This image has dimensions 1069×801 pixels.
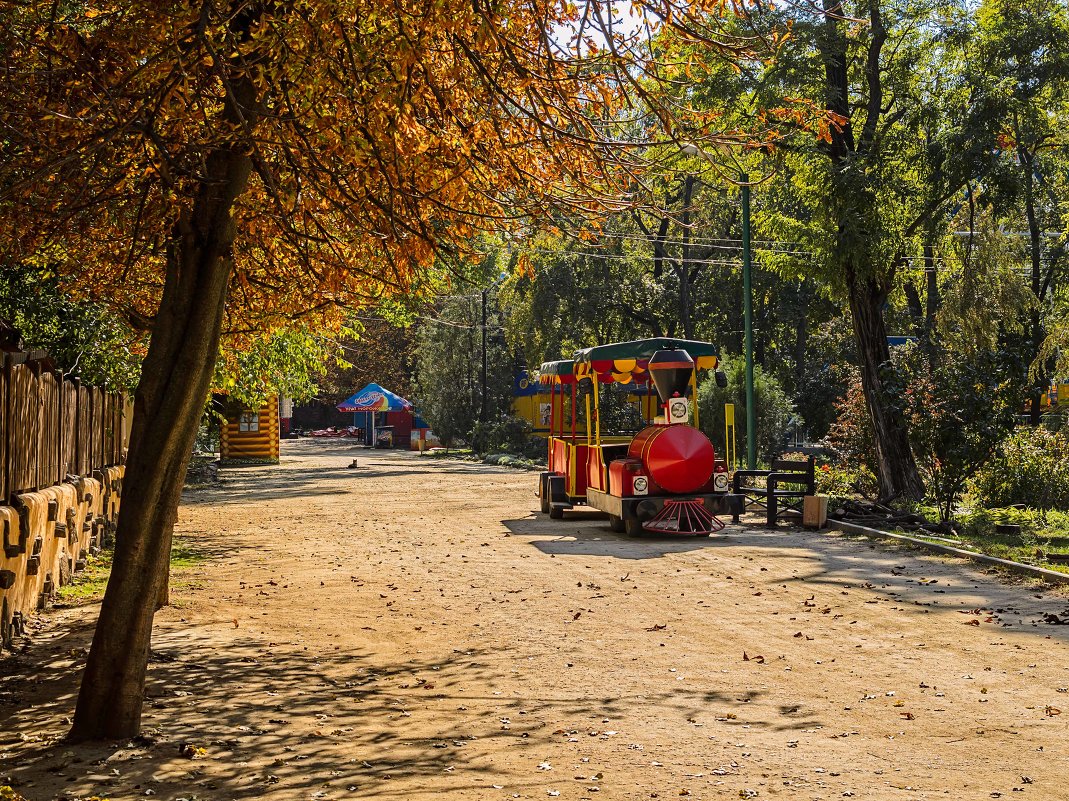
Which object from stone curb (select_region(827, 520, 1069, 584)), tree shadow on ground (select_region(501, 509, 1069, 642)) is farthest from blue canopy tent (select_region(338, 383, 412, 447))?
stone curb (select_region(827, 520, 1069, 584))

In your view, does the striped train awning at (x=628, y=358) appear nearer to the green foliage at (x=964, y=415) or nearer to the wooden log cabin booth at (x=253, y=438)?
the green foliage at (x=964, y=415)

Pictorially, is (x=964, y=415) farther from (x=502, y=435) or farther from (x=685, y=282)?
(x=502, y=435)

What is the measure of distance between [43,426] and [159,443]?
4684mm

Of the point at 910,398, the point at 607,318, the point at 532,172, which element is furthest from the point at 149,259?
the point at 607,318

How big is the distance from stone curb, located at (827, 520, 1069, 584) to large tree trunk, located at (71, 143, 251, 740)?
9620 millimetres

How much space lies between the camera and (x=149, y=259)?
470 inches

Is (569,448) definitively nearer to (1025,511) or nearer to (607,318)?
(1025,511)

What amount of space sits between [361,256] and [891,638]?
5561 millimetres

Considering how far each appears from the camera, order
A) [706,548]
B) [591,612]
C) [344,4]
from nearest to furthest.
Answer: [344,4], [591,612], [706,548]

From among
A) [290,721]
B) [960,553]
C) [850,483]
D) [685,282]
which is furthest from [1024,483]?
[685,282]

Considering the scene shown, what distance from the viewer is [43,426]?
11.1m

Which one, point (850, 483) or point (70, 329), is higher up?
point (70, 329)

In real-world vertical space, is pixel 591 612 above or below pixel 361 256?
below

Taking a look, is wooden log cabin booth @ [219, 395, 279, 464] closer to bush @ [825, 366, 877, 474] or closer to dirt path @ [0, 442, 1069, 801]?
bush @ [825, 366, 877, 474]
